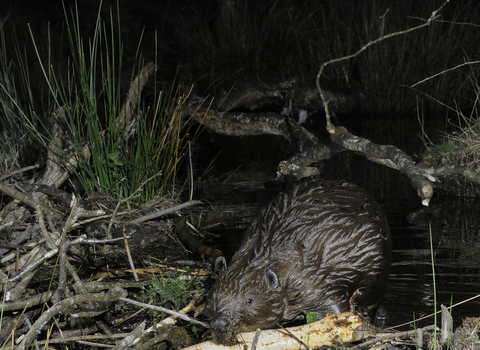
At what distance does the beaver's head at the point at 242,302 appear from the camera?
2.63 m

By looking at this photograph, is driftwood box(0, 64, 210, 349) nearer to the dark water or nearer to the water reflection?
the water reflection

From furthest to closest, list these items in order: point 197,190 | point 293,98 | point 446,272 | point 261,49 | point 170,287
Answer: point 261,49
point 293,98
point 197,190
point 446,272
point 170,287

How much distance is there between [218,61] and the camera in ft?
29.6

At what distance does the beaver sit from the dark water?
30 cm

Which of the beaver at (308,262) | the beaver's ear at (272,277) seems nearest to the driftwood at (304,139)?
the beaver at (308,262)

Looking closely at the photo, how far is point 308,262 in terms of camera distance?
114 inches

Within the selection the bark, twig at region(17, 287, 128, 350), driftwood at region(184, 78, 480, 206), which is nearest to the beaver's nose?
twig at region(17, 287, 128, 350)

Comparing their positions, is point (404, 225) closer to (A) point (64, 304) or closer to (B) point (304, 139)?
(B) point (304, 139)

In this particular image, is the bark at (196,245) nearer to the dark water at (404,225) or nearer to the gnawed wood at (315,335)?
the dark water at (404,225)

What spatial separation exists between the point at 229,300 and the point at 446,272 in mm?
1576

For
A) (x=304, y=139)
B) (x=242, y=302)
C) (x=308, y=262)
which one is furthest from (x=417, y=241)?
(x=242, y=302)

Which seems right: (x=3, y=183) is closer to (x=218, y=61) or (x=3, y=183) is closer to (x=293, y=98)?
(x=293, y=98)

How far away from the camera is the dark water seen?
3259mm

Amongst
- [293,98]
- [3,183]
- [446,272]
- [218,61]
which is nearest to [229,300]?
[446,272]
